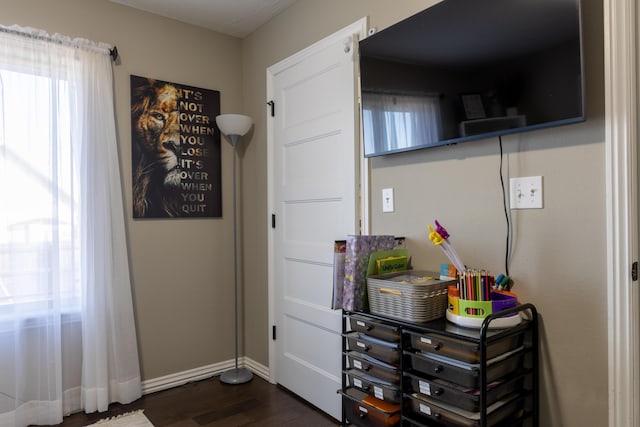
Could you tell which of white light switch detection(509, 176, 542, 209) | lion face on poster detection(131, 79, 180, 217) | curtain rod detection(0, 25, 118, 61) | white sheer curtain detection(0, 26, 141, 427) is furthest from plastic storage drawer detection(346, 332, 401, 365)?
curtain rod detection(0, 25, 118, 61)

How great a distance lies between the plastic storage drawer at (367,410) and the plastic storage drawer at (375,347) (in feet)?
0.62

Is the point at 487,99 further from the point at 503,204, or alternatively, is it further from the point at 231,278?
the point at 231,278

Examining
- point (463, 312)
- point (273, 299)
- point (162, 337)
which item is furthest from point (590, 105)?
point (162, 337)

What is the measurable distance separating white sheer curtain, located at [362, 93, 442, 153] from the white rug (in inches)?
78.1

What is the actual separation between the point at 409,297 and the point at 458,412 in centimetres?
41

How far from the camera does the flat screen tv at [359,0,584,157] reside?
1396 mm

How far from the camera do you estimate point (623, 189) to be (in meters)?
1.36

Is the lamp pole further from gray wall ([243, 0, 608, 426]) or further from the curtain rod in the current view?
gray wall ([243, 0, 608, 426])

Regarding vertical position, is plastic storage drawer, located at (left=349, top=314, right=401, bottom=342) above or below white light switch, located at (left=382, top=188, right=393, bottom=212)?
below

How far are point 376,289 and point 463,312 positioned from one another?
0.36 metres

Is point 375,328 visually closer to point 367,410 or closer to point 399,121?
point 367,410

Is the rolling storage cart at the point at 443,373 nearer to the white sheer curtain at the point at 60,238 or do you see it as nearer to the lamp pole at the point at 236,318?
the lamp pole at the point at 236,318

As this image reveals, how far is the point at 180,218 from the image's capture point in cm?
301

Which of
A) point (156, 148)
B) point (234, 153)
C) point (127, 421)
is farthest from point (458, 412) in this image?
point (156, 148)
